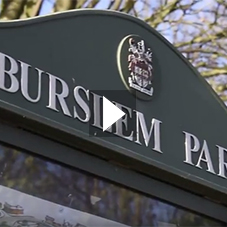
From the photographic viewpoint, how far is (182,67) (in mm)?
5383

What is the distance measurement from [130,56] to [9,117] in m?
1.10

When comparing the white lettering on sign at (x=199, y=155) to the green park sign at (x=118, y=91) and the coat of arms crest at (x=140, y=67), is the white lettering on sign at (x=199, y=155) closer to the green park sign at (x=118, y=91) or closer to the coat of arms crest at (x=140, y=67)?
the green park sign at (x=118, y=91)

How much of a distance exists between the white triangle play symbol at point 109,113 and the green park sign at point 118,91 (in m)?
0.04

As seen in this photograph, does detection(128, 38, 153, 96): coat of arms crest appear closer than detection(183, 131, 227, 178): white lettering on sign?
Yes

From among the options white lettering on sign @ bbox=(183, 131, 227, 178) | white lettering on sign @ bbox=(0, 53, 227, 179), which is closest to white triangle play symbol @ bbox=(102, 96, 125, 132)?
white lettering on sign @ bbox=(0, 53, 227, 179)

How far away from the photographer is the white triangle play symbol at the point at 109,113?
4.65 metres

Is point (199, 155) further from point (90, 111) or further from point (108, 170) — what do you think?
point (90, 111)

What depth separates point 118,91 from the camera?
4770mm

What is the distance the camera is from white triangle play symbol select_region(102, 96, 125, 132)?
465cm

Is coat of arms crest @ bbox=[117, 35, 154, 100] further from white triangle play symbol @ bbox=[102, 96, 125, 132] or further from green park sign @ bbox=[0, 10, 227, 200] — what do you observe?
white triangle play symbol @ bbox=[102, 96, 125, 132]

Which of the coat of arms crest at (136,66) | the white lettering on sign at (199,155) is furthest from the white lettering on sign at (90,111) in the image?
the coat of arms crest at (136,66)

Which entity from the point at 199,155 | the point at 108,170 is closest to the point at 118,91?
the point at 108,170

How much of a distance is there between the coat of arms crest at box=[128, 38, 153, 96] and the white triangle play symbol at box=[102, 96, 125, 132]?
249mm

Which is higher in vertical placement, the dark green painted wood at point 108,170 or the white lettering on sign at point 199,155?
the white lettering on sign at point 199,155
